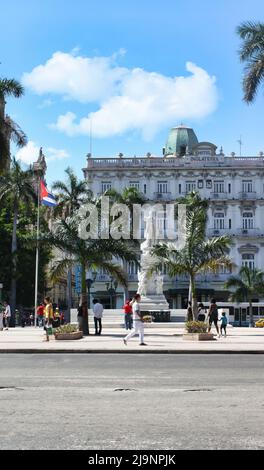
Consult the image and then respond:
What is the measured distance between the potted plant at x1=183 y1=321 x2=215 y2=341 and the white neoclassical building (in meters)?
47.4

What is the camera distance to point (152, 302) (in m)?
42.7

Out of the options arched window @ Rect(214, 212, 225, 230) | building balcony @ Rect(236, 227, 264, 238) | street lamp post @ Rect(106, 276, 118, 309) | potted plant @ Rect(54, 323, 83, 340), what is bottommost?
potted plant @ Rect(54, 323, 83, 340)

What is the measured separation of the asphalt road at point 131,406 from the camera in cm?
621

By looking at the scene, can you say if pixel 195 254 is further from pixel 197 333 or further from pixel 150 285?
pixel 150 285

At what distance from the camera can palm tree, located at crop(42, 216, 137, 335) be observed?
28314 mm

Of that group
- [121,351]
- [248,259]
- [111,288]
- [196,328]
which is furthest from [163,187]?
[121,351]

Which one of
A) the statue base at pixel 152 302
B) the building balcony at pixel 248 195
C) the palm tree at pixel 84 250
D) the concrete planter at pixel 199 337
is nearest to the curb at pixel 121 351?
the concrete planter at pixel 199 337

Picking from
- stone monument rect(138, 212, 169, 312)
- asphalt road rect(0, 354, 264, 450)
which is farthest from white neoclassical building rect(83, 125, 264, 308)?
asphalt road rect(0, 354, 264, 450)

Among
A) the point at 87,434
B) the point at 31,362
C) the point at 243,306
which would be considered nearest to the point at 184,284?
the point at 243,306

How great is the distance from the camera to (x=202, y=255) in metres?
32.3

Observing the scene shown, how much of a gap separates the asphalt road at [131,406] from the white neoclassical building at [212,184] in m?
59.2

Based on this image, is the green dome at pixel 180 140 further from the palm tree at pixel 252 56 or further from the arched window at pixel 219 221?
the palm tree at pixel 252 56

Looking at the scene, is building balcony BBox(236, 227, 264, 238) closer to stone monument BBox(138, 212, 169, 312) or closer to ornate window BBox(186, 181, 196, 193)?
ornate window BBox(186, 181, 196, 193)

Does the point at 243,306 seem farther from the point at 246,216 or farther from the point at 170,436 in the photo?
the point at 170,436
